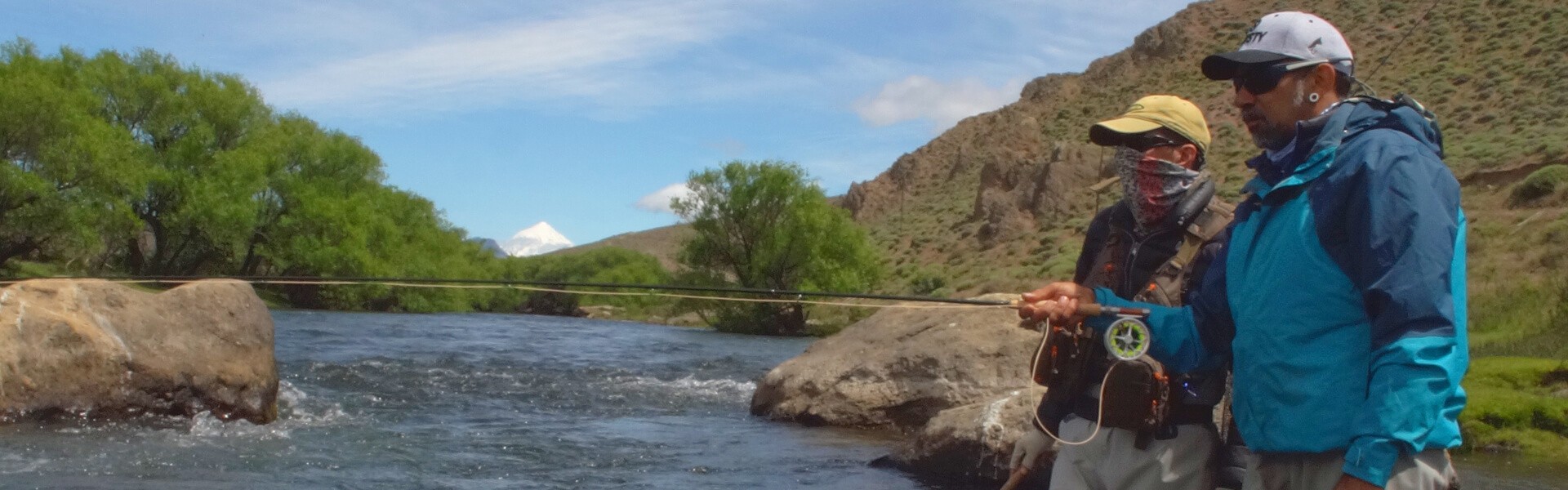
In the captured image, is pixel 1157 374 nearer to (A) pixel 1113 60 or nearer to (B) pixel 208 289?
(B) pixel 208 289

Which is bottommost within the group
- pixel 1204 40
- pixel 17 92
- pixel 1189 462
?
pixel 1189 462

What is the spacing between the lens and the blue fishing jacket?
2.29m

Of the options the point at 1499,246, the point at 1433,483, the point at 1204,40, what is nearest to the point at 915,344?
the point at 1433,483

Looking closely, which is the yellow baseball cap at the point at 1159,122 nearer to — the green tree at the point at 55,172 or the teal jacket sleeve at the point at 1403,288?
the teal jacket sleeve at the point at 1403,288

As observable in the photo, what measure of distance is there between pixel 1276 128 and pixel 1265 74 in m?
0.12

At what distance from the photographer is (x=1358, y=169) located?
2432mm

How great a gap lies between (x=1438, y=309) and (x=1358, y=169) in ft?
0.95

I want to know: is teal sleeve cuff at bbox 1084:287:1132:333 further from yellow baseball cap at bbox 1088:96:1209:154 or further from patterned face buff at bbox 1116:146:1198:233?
yellow baseball cap at bbox 1088:96:1209:154

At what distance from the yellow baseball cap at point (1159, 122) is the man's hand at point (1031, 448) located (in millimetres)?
883

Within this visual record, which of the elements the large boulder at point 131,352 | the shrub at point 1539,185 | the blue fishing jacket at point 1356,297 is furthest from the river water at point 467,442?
the shrub at point 1539,185

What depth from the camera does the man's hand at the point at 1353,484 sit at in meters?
2.32

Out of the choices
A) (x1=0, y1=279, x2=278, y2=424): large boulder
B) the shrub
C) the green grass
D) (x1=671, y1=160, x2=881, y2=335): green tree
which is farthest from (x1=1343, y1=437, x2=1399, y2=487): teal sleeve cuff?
(x1=671, y1=160, x2=881, y2=335): green tree

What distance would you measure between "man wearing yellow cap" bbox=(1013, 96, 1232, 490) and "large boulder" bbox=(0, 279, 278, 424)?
843 cm

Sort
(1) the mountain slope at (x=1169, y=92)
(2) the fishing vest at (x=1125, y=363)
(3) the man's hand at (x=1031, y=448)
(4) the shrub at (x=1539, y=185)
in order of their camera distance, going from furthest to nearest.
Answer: (1) the mountain slope at (x=1169, y=92), (4) the shrub at (x=1539, y=185), (3) the man's hand at (x=1031, y=448), (2) the fishing vest at (x=1125, y=363)
